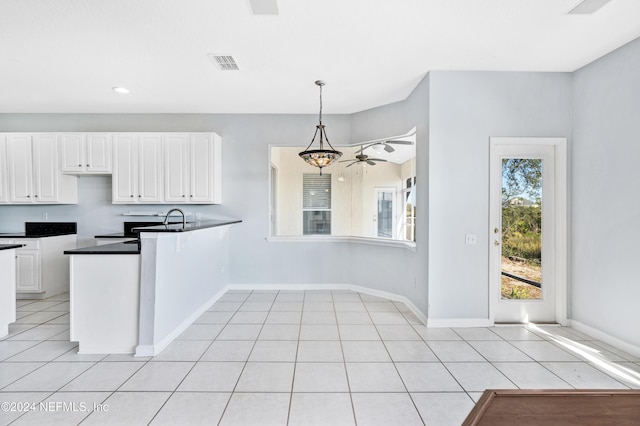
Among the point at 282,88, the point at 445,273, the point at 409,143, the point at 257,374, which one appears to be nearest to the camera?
the point at 257,374

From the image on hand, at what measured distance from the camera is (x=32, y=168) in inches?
167

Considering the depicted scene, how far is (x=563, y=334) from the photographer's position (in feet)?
9.80

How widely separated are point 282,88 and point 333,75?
737 mm

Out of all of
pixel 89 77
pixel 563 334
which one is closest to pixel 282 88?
pixel 89 77

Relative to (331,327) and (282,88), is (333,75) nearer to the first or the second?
(282,88)

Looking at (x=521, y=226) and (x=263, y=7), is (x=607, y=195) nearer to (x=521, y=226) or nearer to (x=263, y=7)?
(x=521, y=226)

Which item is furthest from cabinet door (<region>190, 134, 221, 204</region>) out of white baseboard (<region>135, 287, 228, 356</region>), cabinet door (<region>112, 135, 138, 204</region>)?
white baseboard (<region>135, 287, 228, 356</region>)

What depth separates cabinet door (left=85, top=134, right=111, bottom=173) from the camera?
13.9 ft

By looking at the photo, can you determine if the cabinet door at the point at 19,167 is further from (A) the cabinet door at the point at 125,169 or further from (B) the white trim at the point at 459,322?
(B) the white trim at the point at 459,322

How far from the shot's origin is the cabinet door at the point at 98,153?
4.25m

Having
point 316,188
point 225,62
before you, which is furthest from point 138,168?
point 316,188

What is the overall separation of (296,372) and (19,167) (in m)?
5.21

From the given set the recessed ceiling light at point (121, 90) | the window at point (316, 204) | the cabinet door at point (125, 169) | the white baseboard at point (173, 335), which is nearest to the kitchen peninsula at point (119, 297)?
the white baseboard at point (173, 335)

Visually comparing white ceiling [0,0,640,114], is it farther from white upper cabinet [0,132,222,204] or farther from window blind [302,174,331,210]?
window blind [302,174,331,210]
